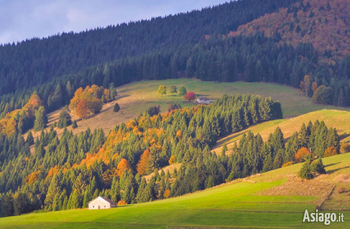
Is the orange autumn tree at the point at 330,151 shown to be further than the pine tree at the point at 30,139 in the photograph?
No

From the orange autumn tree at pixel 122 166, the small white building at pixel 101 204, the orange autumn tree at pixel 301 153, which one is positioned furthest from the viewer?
the orange autumn tree at pixel 122 166

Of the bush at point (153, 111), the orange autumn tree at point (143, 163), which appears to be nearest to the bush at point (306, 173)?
the orange autumn tree at point (143, 163)

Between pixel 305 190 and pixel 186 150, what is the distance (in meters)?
67.2

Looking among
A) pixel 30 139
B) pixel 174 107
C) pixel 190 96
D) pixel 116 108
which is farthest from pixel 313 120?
pixel 30 139

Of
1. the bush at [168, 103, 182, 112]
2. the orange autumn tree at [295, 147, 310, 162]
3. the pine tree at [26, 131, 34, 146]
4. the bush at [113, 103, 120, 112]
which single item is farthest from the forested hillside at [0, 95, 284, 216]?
the bush at [113, 103, 120, 112]

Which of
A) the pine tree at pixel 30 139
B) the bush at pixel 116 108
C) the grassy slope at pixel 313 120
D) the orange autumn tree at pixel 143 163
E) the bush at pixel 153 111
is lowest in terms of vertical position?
the orange autumn tree at pixel 143 163

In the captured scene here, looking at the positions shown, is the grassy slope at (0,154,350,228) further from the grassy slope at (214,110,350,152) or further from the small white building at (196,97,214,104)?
the small white building at (196,97,214,104)

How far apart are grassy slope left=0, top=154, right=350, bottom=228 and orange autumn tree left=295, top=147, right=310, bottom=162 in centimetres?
2904

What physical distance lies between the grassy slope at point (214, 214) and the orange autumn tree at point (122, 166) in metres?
57.6

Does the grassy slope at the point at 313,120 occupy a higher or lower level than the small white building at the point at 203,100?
lower

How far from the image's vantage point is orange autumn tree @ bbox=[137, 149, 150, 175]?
448ft

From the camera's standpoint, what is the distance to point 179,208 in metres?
69.8

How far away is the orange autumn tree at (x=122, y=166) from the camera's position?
135m

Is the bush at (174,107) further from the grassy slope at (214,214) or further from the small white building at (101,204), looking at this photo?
the grassy slope at (214,214)
